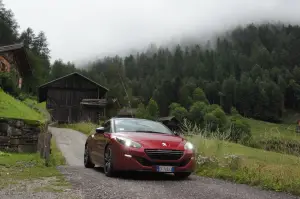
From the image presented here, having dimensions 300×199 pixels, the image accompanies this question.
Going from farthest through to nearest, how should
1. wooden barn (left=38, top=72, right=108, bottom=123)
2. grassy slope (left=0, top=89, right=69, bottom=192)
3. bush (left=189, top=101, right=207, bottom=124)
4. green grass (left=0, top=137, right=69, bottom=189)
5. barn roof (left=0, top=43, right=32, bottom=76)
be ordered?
bush (left=189, top=101, right=207, bottom=124)
wooden barn (left=38, top=72, right=108, bottom=123)
barn roof (left=0, top=43, right=32, bottom=76)
green grass (left=0, top=137, right=69, bottom=189)
grassy slope (left=0, top=89, right=69, bottom=192)

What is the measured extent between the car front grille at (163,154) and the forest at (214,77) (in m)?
76.8

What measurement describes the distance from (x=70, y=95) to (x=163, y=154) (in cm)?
4517

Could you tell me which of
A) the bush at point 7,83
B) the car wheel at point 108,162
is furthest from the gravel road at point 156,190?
the bush at point 7,83

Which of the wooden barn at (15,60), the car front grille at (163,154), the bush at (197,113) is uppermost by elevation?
the wooden barn at (15,60)

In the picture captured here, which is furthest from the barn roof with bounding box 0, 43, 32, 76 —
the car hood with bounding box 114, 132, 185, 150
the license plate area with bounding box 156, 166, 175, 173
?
the license plate area with bounding box 156, 166, 175, 173

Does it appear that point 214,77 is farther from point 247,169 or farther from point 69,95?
point 247,169

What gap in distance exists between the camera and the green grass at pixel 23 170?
7.99 m

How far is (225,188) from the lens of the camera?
7727mm

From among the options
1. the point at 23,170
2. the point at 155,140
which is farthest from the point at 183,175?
the point at 23,170

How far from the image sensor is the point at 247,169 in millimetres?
9758

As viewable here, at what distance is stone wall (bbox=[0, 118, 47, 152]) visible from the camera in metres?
14.2

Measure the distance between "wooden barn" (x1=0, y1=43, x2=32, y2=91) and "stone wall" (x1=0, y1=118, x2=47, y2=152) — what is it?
55.8ft

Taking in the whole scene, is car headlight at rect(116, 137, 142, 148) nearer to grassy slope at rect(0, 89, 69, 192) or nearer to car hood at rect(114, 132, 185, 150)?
car hood at rect(114, 132, 185, 150)

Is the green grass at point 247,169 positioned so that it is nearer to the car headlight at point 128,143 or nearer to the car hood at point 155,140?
the car hood at point 155,140
